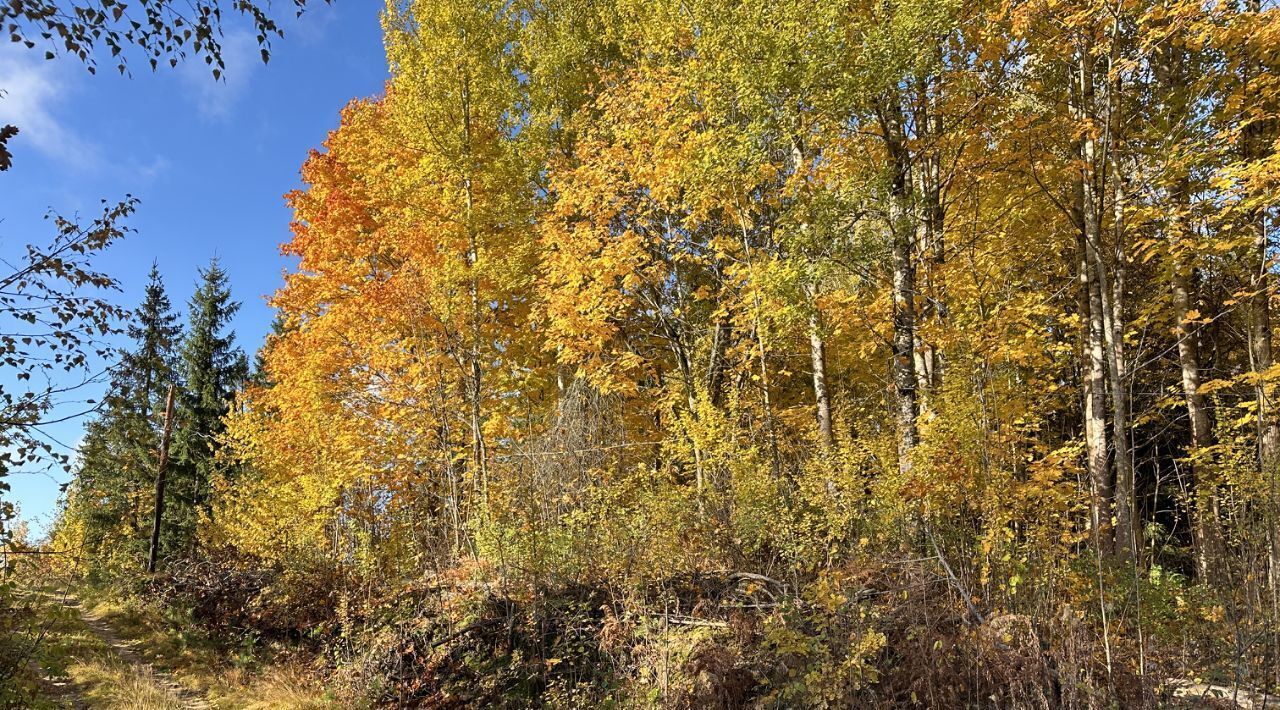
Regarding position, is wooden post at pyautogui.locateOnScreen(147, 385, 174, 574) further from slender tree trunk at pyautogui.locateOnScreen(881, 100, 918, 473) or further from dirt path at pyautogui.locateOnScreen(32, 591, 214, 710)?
slender tree trunk at pyautogui.locateOnScreen(881, 100, 918, 473)

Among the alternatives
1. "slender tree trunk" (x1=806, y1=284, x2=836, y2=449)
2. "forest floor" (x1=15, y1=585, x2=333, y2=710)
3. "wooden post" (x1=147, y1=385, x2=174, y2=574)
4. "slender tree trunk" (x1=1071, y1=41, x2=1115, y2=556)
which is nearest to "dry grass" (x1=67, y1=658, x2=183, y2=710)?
"forest floor" (x1=15, y1=585, x2=333, y2=710)

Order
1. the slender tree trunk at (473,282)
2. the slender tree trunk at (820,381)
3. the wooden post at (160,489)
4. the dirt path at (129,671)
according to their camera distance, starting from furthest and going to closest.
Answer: the wooden post at (160,489)
the slender tree trunk at (473,282)
the slender tree trunk at (820,381)
the dirt path at (129,671)

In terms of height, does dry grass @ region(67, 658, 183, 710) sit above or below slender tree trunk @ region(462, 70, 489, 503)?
below

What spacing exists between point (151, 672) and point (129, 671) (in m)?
0.28

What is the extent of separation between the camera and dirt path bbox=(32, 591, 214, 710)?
302 inches

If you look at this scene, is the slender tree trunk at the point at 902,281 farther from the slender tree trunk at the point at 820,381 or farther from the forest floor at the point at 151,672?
the forest floor at the point at 151,672

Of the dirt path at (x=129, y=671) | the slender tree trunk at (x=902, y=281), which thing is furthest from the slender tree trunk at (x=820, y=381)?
the dirt path at (x=129, y=671)

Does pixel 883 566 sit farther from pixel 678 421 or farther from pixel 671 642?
pixel 678 421

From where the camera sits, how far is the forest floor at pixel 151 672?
740 cm

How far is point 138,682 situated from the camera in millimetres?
8500

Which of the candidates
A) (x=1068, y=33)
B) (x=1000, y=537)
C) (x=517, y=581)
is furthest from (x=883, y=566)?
(x=1068, y=33)

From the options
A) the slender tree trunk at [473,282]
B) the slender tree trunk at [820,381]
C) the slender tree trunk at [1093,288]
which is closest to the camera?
the slender tree trunk at [1093,288]

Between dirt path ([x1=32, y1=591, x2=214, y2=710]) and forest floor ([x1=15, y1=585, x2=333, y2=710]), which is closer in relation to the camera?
forest floor ([x1=15, y1=585, x2=333, y2=710])

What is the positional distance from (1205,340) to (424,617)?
14.5 metres
